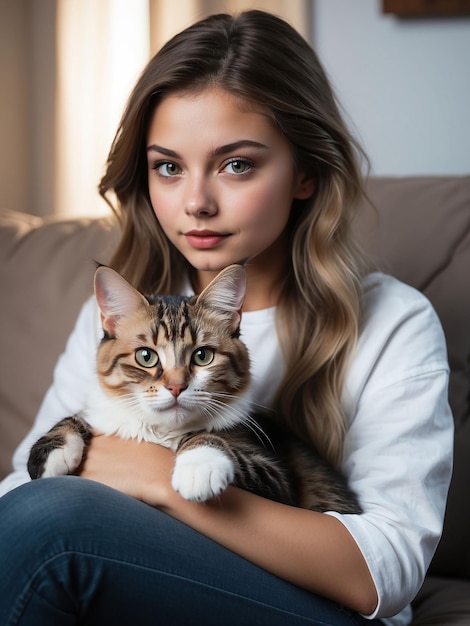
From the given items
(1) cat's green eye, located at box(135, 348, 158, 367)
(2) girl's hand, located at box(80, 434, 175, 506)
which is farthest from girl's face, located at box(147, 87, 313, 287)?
(2) girl's hand, located at box(80, 434, 175, 506)

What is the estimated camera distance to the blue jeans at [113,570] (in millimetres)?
1058

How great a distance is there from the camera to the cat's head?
1.24 meters

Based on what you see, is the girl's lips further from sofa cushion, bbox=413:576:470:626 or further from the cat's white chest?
sofa cushion, bbox=413:576:470:626

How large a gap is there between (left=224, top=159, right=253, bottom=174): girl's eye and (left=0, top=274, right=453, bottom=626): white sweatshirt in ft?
1.12

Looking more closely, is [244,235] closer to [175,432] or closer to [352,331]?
[352,331]

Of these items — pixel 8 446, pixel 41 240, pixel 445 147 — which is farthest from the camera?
pixel 445 147

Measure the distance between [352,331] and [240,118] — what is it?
46cm

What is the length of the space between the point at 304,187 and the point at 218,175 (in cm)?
23

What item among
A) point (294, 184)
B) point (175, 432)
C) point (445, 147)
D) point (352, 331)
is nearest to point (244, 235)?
point (294, 184)

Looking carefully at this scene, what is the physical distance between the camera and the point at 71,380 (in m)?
1.76

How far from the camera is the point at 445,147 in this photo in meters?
2.31

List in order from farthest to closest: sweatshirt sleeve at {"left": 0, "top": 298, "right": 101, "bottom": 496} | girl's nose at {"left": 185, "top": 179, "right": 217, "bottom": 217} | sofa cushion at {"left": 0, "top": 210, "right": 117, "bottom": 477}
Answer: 1. sofa cushion at {"left": 0, "top": 210, "right": 117, "bottom": 477}
2. sweatshirt sleeve at {"left": 0, "top": 298, "right": 101, "bottom": 496}
3. girl's nose at {"left": 185, "top": 179, "right": 217, "bottom": 217}

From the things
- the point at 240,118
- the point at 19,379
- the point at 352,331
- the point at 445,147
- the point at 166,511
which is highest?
the point at 240,118

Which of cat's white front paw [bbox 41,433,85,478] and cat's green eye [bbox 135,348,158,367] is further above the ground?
cat's green eye [bbox 135,348,158,367]
